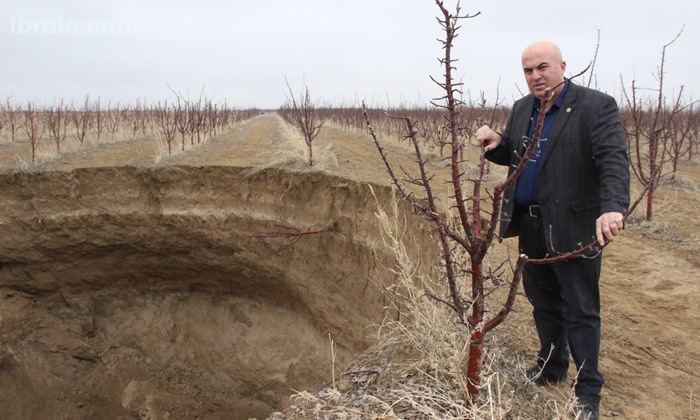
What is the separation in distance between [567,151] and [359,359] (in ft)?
5.66

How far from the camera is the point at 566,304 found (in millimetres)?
2021

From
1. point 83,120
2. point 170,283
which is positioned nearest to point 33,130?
point 170,283

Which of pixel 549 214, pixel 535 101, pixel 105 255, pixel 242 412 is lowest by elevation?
pixel 242 412

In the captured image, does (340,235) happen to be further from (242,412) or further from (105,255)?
(105,255)

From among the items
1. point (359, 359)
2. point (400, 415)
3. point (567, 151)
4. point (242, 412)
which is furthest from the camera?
point (242, 412)

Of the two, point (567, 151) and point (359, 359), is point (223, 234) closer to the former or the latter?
point (359, 359)

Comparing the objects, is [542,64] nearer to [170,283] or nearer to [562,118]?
[562,118]

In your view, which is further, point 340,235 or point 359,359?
point 340,235

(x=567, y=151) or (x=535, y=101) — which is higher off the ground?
(x=535, y=101)

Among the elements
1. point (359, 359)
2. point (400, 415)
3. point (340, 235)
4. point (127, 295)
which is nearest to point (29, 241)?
point (127, 295)

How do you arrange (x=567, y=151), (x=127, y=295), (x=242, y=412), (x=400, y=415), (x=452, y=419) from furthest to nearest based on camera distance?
1. (x=127, y=295)
2. (x=242, y=412)
3. (x=400, y=415)
4. (x=567, y=151)
5. (x=452, y=419)

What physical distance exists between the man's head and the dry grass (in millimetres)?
922

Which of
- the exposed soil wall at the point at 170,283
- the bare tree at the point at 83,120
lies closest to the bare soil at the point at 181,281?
the exposed soil wall at the point at 170,283

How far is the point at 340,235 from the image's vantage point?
20.3 feet
